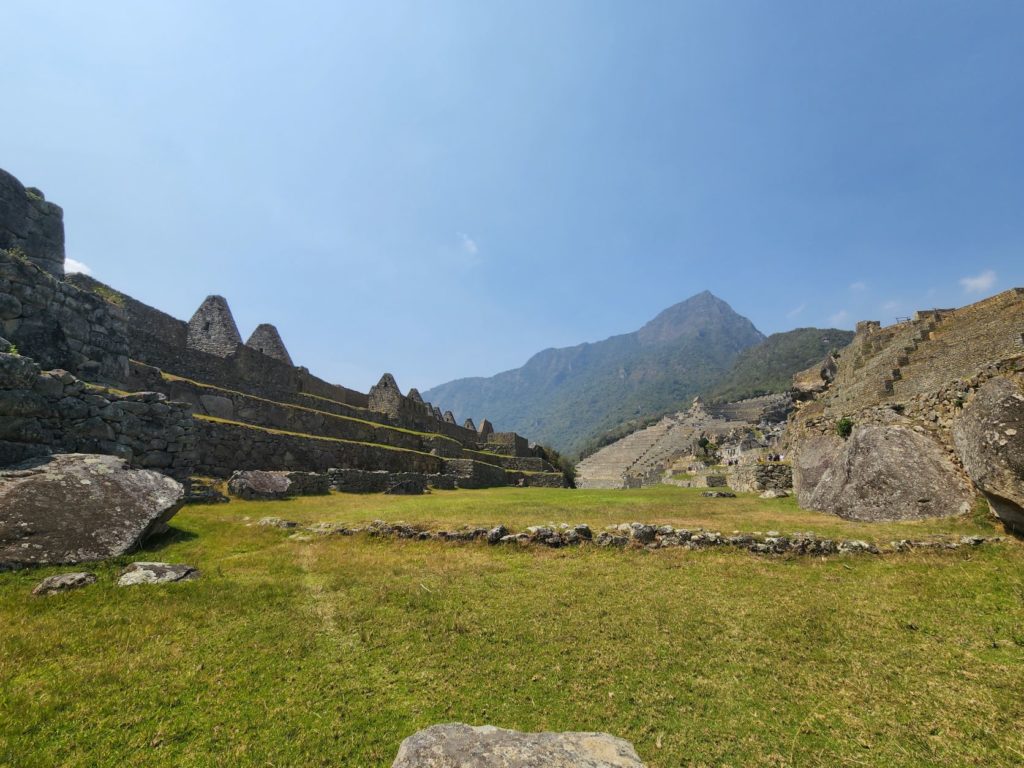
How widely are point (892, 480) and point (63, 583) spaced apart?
1530 centimetres

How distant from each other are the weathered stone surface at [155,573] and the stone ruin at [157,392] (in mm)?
3310

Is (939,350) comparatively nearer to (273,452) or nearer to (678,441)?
(273,452)

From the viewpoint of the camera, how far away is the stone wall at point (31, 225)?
47.8ft

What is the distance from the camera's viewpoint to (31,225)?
15.3m

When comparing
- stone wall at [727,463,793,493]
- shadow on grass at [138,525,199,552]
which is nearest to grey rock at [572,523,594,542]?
shadow on grass at [138,525,199,552]

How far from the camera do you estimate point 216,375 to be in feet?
63.4

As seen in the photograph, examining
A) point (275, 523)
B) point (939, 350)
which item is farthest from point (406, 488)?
point (939, 350)

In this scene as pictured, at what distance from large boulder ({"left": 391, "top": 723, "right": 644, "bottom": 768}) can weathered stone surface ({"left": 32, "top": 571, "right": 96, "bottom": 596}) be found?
564 cm

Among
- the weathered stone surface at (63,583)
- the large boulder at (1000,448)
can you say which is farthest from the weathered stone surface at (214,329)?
the large boulder at (1000,448)

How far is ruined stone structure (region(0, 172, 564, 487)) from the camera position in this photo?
891 cm

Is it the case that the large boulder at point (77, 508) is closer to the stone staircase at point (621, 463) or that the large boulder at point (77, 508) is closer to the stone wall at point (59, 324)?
the stone wall at point (59, 324)

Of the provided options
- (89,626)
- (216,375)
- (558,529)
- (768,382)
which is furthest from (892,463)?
(768,382)

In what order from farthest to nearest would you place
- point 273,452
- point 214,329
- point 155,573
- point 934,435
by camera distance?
point 214,329 → point 273,452 → point 934,435 → point 155,573

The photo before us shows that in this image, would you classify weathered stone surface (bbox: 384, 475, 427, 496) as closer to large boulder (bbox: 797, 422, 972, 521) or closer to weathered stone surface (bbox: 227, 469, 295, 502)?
weathered stone surface (bbox: 227, 469, 295, 502)
